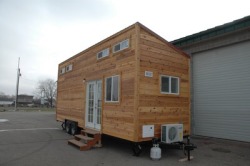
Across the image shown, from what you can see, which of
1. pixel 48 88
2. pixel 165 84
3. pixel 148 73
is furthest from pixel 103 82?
pixel 48 88

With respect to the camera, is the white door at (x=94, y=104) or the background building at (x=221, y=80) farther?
the background building at (x=221, y=80)

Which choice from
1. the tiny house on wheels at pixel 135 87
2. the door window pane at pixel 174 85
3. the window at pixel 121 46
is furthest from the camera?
the door window pane at pixel 174 85

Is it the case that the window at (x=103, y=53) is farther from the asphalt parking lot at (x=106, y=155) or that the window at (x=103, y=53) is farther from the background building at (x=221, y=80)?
the background building at (x=221, y=80)

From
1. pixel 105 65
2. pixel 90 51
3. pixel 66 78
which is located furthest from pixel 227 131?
pixel 66 78

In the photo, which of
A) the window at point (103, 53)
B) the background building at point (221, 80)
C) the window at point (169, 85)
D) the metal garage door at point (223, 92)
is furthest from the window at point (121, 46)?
the metal garage door at point (223, 92)

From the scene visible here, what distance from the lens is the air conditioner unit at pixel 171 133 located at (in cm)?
727

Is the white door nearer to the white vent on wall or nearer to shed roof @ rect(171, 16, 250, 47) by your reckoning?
the white vent on wall

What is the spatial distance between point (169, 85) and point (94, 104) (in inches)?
132

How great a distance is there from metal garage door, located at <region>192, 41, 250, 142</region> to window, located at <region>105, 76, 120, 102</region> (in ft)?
17.2

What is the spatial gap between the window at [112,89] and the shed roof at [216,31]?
5407mm

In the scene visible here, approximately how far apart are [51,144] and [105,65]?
12.3 ft

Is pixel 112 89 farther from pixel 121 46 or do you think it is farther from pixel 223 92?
pixel 223 92

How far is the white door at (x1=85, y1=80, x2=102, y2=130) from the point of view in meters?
9.45

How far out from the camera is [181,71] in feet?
28.6
